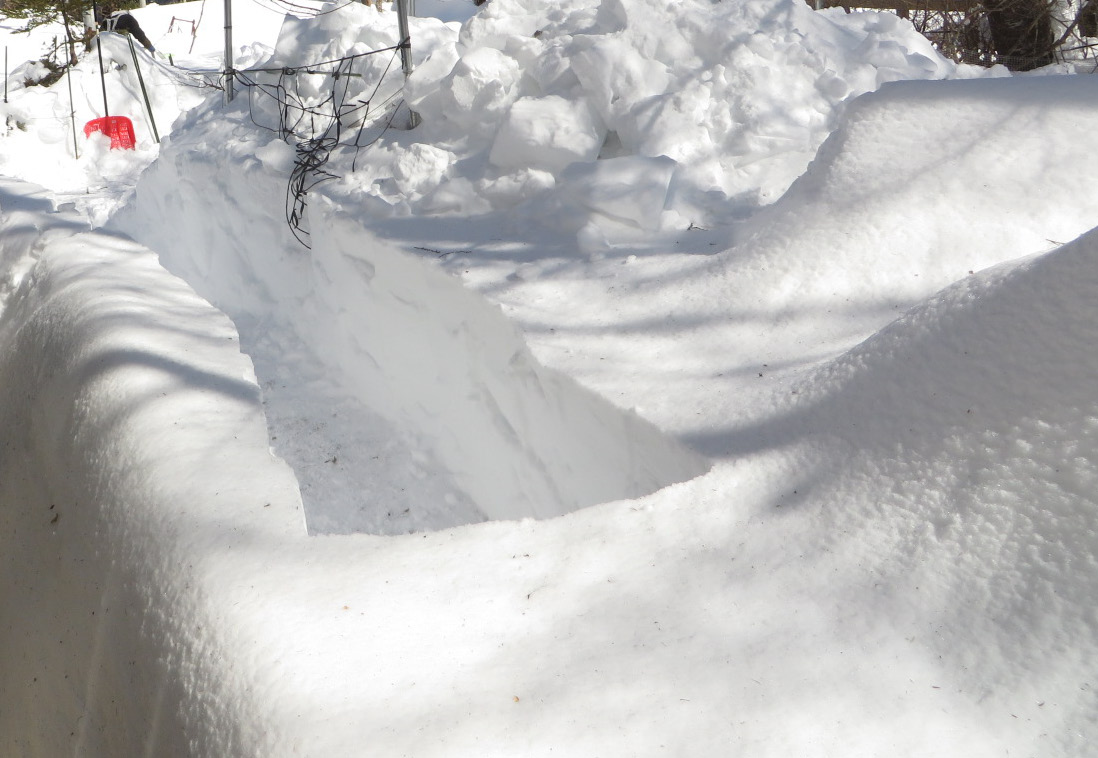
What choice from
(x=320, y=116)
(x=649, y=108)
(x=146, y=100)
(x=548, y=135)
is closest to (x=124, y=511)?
(x=548, y=135)

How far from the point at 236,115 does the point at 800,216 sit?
382 centimetres

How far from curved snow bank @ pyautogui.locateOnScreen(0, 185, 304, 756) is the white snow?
0.01 meters

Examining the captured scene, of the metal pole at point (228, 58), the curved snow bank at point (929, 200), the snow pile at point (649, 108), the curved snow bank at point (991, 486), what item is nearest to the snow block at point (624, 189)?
the snow pile at point (649, 108)

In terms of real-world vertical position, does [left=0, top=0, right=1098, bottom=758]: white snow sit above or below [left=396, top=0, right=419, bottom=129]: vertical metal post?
below

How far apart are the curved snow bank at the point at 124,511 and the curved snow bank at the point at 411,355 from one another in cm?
72

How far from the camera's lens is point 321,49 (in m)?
4.55

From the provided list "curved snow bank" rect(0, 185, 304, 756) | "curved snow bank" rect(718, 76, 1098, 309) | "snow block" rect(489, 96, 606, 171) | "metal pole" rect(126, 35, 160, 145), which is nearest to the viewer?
"curved snow bank" rect(0, 185, 304, 756)

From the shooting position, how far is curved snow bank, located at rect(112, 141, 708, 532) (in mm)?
2156

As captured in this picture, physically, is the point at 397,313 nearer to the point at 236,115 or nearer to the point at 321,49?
the point at 321,49

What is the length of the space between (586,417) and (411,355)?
4.56ft

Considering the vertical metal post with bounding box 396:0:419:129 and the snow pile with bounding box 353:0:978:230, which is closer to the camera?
the snow pile with bounding box 353:0:978:230

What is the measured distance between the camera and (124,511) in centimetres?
179

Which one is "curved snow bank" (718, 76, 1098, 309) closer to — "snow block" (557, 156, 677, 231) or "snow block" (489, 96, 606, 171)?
"snow block" (557, 156, 677, 231)

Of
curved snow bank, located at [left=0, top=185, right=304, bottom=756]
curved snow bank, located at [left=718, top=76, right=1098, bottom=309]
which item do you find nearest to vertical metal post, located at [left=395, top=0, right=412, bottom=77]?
curved snow bank, located at [left=0, top=185, right=304, bottom=756]
